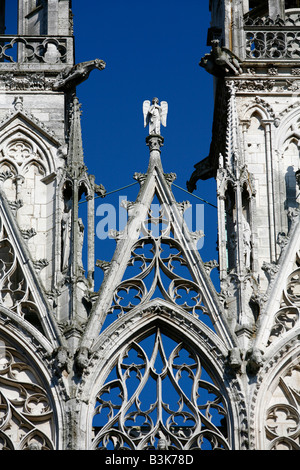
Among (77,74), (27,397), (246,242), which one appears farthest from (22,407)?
(77,74)

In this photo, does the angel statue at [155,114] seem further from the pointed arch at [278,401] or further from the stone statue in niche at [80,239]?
the pointed arch at [278,401]

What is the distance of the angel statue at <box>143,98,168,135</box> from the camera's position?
27.6 metres

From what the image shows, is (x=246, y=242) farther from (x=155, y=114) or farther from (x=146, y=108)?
(x=146, y=108)

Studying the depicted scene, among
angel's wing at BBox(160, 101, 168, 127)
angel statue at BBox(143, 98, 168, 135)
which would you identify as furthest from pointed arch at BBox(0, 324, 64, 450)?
angel's wing at BBox(160, 101, 168, 127)

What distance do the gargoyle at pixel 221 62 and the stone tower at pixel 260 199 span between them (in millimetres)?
14

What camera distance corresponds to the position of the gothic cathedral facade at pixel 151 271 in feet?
82.2

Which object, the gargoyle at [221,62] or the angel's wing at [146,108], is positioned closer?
the angel's wing at [146,108]

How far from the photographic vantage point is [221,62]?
28.3 m

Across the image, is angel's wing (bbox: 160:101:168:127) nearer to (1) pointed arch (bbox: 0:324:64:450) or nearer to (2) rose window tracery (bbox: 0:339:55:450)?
(1) pointed arch (bbox: 0:324:64:450)

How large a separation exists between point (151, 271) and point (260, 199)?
207 cm

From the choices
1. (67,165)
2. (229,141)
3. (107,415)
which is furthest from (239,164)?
(107,415)

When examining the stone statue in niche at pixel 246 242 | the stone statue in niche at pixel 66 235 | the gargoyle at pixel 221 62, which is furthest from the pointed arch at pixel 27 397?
the gargoyle at pixel 221 62
